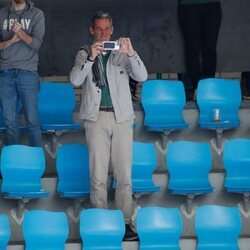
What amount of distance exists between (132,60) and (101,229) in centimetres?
116

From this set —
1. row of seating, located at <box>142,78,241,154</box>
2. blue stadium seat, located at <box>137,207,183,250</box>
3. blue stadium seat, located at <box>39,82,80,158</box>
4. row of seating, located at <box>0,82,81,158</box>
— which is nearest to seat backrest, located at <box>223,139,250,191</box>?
row of seating, located at <box>142,78,241,154</box>

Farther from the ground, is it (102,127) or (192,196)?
(102,127)

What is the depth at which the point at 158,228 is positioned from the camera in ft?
23.3

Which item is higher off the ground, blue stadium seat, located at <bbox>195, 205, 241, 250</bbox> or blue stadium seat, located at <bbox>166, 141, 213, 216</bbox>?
blue stadium seat, located at <bbox>166, 141, 213, 216</bbox>

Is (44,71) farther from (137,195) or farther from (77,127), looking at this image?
(137,195)

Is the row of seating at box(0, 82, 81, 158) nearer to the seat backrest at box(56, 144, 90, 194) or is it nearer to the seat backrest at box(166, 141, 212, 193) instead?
the seat backrest at box(56, 144, 90, 194)

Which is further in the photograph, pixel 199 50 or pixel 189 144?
pixel 199 50

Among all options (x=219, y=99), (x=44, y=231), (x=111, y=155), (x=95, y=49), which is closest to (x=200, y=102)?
(x=219, y=99)

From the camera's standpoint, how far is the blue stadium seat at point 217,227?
23.5 ft

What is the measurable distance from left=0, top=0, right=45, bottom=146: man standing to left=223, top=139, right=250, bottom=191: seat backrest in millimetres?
1421

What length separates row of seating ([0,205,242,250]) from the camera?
23.0ft

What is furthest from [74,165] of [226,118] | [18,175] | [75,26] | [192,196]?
[75,26]

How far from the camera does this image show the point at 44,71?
30.7 feet

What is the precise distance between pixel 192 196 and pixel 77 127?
1.11m
